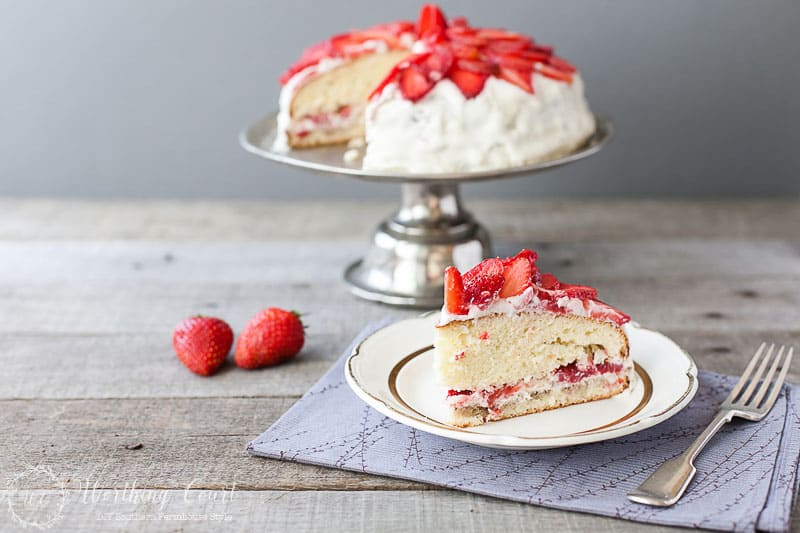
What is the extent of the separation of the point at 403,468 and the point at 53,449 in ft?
2.06

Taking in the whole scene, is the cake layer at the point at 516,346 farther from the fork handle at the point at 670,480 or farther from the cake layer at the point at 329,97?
the cake layer at the point at 329,97

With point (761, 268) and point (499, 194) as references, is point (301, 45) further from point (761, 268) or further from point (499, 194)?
point (761, 268)

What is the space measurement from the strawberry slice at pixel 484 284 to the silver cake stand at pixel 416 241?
74cm

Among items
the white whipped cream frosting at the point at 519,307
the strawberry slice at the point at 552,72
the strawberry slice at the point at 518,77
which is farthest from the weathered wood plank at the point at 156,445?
the strawberry slice at the point at 552,72

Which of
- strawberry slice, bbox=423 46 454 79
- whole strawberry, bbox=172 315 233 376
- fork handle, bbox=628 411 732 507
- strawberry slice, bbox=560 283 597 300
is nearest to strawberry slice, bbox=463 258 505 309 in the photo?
strawberry slice, bbox=560 283 597 300

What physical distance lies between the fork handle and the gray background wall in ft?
6.25

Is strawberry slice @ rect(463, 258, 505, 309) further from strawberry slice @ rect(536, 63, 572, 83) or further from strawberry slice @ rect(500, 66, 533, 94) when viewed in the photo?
strawberry slice @ rect(536, 63, 572, 83)

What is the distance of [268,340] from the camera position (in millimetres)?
1968

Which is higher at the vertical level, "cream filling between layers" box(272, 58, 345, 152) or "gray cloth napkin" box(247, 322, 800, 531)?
"cream filling between layers" box(272, 58, 345, 152)

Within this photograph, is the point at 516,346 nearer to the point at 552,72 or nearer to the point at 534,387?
the point at 534,387

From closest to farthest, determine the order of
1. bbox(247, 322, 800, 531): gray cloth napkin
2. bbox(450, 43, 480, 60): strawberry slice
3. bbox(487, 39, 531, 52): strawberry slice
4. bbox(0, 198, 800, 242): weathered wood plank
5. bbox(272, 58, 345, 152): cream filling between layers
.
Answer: bbox(247, 322, 800, 531): gray cloth napkin, bbox(450, 43, 480, 60): strawberry slice, bbox(487, 39, 531, 52): strawberry slice, bbox(272, 58, 345, 152): cream filling between layers, bbox(0, 198, 800, 242): weathered wood plank

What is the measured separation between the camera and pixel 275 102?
3.26 m

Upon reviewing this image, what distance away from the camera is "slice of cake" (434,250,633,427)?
5.16 ft

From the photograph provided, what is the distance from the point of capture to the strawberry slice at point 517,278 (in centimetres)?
159
